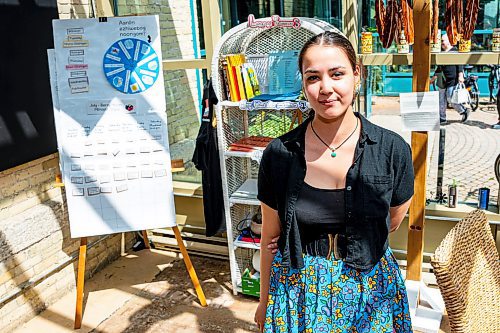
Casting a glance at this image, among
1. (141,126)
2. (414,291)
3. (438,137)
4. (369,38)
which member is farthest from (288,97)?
(414,291)

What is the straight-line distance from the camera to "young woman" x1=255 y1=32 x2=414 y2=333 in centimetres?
147

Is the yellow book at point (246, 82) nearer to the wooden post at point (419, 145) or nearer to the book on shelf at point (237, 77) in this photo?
the book on shelf at point (237, 77)

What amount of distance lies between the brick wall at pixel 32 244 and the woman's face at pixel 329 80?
7.53 ft

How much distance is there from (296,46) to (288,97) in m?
0.40

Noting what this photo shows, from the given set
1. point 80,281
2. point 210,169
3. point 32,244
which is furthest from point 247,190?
point 32,244

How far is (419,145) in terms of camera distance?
2.65 metres

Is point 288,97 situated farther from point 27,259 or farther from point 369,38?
point 27,259

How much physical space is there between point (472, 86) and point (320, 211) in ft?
6.87

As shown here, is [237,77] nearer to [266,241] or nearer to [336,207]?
[266,241]

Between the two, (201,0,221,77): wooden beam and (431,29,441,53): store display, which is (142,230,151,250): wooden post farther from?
(431,29,441,53): store display

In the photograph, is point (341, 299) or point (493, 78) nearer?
point (341, 299)

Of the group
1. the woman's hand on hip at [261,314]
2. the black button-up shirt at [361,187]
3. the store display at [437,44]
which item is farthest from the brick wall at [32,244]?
the store display at [437,44]

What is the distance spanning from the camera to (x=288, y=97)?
9.78 ft

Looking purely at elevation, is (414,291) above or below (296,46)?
below
